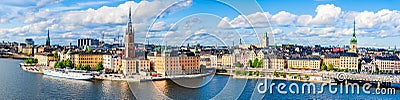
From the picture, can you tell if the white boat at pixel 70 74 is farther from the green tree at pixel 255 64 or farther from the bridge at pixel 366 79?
the bridge at pixel 366 79

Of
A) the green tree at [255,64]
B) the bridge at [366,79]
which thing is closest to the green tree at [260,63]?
the green tree at [255,64]

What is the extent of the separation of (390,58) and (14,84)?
11516mm

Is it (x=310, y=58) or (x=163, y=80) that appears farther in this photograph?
(x=310, y=58)

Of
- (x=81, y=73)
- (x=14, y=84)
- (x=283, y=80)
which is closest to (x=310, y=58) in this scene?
(x=283, y=80)

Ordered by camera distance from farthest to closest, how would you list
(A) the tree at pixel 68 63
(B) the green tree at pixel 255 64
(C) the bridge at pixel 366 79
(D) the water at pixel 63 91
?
1. (A) the tree at pixel 68 63
2. (B) the green tree at pixel 255 64
3. (C) the bridge at pixel 366 79
4. (D) the water at pixel 63 91

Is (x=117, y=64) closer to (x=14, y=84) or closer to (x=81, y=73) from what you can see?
(x=81, y=73)

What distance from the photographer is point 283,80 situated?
38.2 ft

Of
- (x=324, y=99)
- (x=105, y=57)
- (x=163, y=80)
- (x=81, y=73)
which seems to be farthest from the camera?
(x=105, y=57)

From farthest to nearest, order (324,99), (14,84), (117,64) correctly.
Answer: (117,64) < (14,84) < (324,99)

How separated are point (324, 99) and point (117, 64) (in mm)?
7092

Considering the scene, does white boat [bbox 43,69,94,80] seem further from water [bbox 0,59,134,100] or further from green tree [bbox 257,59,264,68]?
green tree [bbox 257,59,264,68]

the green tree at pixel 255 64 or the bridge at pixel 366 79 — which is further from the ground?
the green tree at pixel 255 64

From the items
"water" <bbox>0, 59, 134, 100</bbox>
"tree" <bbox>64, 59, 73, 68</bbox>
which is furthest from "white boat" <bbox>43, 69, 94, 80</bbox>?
"water" <bbox>0, 59, 134, 100</bbox>

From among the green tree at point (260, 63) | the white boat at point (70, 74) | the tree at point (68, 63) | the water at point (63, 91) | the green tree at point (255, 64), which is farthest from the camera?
the tree at point (68, 63)
